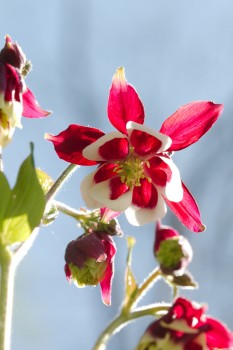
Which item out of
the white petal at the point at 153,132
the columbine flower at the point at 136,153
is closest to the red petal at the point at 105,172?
the columbine flower at the point at 136,153

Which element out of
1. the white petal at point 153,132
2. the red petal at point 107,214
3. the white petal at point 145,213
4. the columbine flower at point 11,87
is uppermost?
the columbine flower at point 11,87

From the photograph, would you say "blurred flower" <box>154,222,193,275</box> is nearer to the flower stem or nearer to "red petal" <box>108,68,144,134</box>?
the flower stem

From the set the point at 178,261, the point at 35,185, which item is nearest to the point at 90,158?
the point at 35,185

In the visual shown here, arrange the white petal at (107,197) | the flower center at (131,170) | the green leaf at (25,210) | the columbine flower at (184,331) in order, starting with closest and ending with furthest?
the columbine flower at (184,331), the green leaf at (25,210), the white petal at (107,197), the flower center at (131,170)

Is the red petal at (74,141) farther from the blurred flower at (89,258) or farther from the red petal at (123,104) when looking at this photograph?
the blurred flower at (89,258)

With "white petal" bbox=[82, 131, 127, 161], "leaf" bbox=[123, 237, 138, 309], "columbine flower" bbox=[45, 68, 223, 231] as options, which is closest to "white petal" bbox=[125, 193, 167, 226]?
"columbine flower" bbox=[45, 68, 223, 231]
